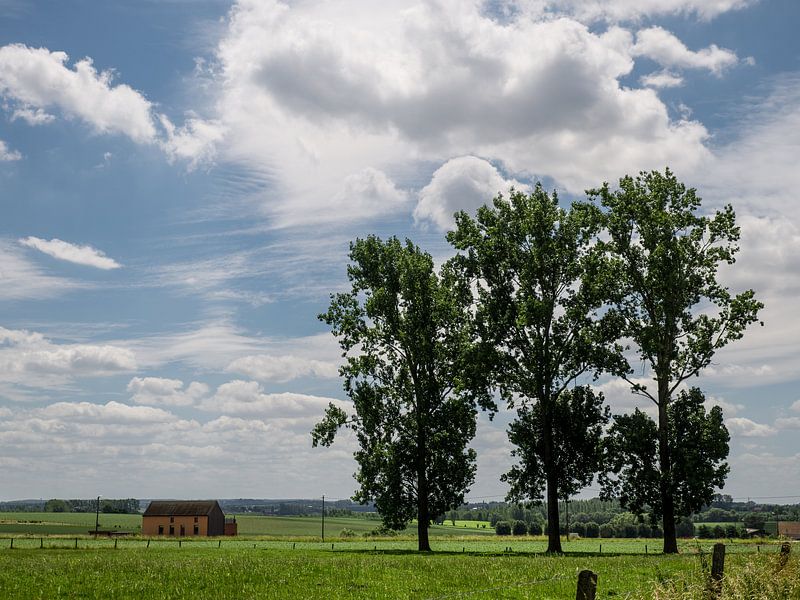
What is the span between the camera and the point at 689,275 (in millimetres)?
51875

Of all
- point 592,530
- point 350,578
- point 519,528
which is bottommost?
point 519,528

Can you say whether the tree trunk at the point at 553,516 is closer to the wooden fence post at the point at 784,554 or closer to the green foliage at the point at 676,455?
the green foliage at the point at 676,455

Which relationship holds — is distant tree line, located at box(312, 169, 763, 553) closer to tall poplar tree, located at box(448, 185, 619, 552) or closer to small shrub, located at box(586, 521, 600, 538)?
tall poplar tree, located at box(448, 185, 619, 552)

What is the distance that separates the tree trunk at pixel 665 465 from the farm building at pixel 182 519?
106 meters

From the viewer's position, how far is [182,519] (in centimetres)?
13962

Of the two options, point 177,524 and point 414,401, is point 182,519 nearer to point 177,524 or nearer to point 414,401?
point 177,524

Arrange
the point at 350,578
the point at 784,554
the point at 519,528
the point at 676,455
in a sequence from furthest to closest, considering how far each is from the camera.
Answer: the point at 519,528 < the point at 676,455 < the point at 350,578 < the point at 784,554

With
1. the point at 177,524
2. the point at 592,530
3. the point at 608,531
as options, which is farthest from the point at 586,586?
the point at 177,524

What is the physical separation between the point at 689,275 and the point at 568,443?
1486 cm

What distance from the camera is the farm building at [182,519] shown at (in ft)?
455

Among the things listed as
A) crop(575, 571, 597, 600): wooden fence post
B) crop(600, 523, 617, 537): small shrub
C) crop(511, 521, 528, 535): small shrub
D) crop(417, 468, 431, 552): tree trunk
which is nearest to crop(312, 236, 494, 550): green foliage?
crop(417, 468, 431, 552): tree trunk

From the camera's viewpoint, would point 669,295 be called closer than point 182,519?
Yes

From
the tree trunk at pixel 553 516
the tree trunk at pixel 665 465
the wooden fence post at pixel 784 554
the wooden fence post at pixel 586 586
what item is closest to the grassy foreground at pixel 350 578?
the wooden fence post at pixel 784 554

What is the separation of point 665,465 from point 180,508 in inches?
4474
